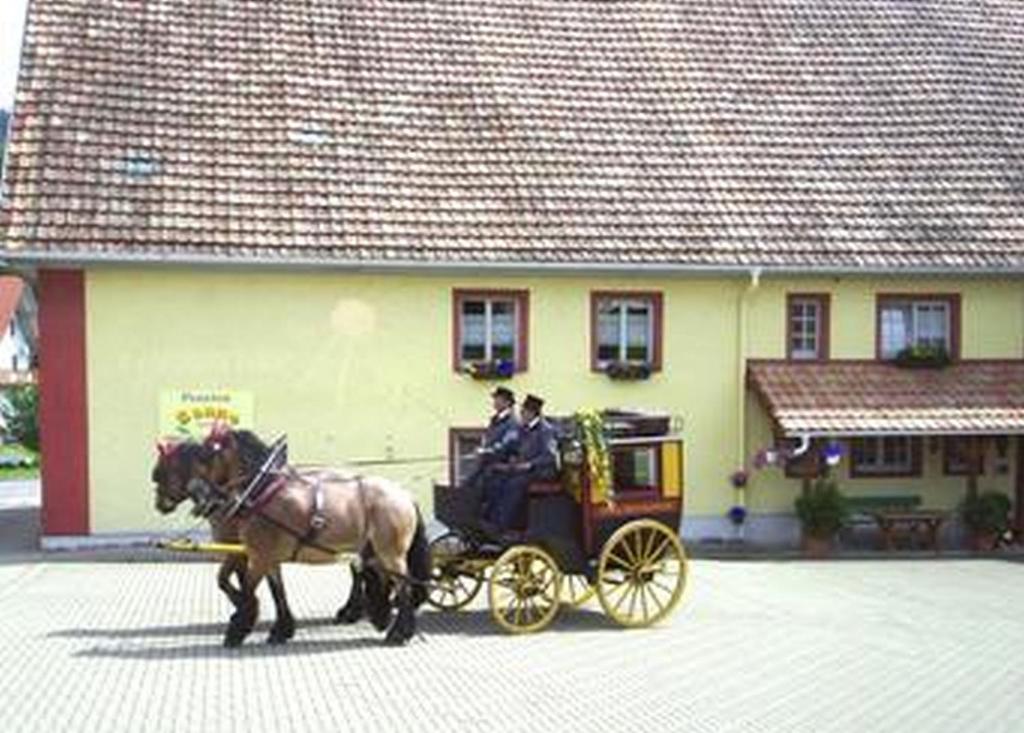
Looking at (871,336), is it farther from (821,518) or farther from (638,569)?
(638,569)

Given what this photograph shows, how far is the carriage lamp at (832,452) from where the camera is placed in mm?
19422

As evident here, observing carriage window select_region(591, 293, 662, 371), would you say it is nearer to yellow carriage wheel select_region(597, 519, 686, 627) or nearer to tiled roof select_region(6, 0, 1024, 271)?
tiled roof select_region(6, 0, 1024, 271)

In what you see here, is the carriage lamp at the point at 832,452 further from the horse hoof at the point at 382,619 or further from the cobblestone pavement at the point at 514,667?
the horse hoof at the point at 382,619

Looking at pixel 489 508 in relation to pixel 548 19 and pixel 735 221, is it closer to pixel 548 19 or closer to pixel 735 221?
pixel 735 221

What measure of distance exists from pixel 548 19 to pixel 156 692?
15.1 metres

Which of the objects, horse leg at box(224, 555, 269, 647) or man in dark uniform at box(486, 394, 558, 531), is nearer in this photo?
horse leg at box(224, 555, 269, 647)

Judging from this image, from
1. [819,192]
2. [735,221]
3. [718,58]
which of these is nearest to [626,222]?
[735,221]

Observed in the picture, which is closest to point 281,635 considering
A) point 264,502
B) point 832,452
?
point 264,502

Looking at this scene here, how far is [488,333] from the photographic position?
1928cm

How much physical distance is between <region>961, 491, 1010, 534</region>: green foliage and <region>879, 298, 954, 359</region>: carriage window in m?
2.12

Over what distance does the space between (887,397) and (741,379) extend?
1.92m

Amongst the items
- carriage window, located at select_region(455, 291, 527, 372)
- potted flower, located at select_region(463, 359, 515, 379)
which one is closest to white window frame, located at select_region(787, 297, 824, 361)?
carriage window, located at select_region(455, 291, 527, 372)

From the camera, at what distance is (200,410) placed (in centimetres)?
1823

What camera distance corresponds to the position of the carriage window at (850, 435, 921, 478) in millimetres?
20312
